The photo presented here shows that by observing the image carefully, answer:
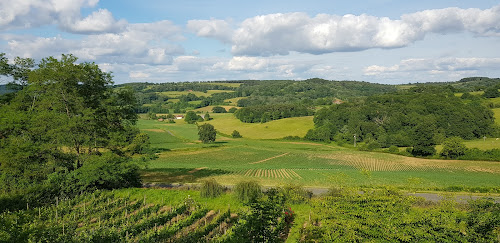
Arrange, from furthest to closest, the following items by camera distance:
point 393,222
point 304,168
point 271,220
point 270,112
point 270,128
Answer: point 270,112, point 270,128, point 304,168, point 271,220, point 393,222

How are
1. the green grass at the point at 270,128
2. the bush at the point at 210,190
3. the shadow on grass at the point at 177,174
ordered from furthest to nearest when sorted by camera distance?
the green grass at the point at 270,128 → the shadow on grass at the point at 177,174 → the bush at the point at 210,190

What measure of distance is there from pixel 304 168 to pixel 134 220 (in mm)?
39083

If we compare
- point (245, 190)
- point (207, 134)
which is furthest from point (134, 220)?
point (207, 134)

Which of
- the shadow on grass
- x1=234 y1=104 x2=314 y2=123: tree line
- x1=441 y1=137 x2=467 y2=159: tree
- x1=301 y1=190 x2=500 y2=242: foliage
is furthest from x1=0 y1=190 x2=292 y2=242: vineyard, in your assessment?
x1=234 y1=104 x2=314 y2=123: tree line

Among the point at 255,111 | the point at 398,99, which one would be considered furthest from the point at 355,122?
the point at 255,111

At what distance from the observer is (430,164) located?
195 feet

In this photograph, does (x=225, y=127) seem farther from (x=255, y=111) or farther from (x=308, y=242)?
(x=308, y=242)

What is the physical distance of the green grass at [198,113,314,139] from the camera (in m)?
106

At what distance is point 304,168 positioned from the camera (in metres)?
55.0

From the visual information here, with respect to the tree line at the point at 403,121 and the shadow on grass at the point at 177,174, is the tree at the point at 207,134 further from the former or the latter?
the shadow on grass at the point at 177,174

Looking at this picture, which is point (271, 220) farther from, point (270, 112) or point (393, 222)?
point (270, 112)

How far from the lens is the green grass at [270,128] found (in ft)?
347

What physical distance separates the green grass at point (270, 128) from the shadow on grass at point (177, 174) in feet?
183

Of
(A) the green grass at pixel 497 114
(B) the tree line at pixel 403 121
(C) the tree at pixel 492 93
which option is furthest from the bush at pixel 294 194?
(C) the tree at pixel 492 93
